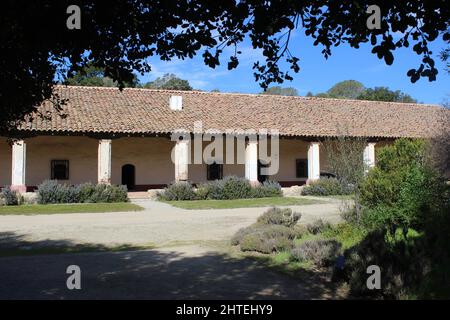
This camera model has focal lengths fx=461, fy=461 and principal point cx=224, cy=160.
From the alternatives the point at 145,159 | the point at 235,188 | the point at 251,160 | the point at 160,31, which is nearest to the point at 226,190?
the point at 235,188

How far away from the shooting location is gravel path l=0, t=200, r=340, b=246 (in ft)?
34.9

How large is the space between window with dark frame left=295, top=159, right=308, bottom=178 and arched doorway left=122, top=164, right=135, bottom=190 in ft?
33.1

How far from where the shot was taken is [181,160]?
23516 millimetres

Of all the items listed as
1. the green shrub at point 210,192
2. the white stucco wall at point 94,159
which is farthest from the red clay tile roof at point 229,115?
the green shrub at point 210,192

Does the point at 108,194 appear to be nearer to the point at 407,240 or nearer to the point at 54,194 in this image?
the point at 54,194

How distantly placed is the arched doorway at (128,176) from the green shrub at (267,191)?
682cm

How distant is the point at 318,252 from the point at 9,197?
1608cm

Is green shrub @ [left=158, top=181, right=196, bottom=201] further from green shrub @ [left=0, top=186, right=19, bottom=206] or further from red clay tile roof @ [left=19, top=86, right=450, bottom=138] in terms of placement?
green shrub @ [left=0, top=186, right=19, bottom=206]

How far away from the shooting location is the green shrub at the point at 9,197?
19531 millimetres

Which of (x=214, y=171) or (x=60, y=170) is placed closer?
(x=60, y=170)

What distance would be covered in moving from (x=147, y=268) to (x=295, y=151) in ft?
73.1

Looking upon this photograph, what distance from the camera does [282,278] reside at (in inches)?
259

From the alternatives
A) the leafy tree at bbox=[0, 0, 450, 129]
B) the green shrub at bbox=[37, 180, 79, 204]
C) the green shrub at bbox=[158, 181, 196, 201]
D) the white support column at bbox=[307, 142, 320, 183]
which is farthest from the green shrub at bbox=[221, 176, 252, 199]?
the leafy tree at bbox=[0, 0, 450, 129]
